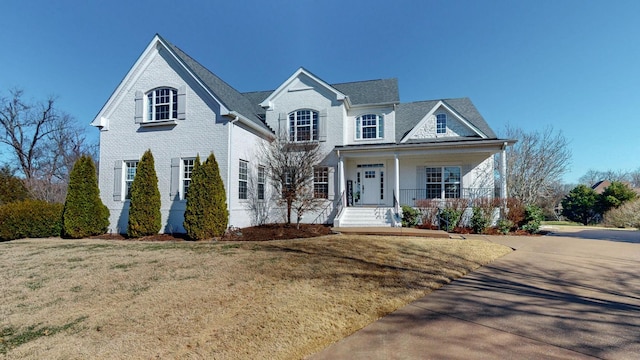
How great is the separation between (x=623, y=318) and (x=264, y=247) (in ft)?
23.9

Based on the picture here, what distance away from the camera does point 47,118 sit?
27.9 m

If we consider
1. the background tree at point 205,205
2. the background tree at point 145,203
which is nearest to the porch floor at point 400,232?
the background tree at point 205,205

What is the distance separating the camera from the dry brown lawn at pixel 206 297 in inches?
126

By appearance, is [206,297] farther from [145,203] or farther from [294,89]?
[294,89]

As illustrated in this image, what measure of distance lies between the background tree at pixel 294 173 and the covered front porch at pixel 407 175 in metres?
1.95

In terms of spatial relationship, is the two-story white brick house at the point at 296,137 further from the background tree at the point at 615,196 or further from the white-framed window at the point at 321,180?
the background tree at the point at 615,196

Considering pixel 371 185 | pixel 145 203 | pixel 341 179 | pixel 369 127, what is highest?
pixel 369 127

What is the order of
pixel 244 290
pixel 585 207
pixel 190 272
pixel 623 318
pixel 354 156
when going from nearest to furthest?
pixel 623 318 < pixel 244 290 < pixel 190 272 < pixel 354 156 < pixel 585 207

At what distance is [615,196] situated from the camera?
21344 mm

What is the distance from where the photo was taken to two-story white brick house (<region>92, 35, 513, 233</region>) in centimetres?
1243

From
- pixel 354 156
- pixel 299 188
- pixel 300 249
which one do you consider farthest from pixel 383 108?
pixel 300 249

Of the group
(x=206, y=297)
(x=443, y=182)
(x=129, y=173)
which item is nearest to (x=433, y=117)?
(x=443, y=182)

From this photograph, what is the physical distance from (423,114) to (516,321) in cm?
1527

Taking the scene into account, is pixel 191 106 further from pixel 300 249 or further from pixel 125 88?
pixel 300 249
